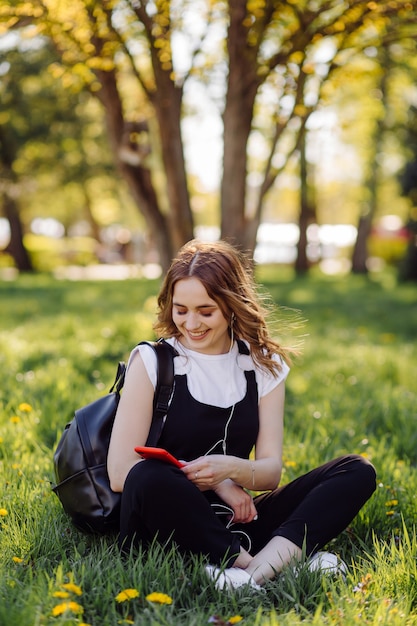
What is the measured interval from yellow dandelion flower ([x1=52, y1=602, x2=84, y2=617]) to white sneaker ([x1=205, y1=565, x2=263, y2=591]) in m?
0.53

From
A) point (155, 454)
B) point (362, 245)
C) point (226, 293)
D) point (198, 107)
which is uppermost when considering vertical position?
point (198, 107)

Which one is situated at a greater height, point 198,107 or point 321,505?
point 198,107

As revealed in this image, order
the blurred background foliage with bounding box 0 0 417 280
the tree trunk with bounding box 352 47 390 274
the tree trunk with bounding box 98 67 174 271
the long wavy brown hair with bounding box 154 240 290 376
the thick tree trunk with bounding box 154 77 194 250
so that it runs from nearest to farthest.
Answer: the long wavy brown hair with bounding box 154 240 290 376 < the blurred background foliage with bounding box 0 0 417 280 < the thick tree trunk with bounding box 154 77 194 250 < the tree trunk with bounding box 98 67 174 271 < the tree trunk with bounding box 352 47 390 274

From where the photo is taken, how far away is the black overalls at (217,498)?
265cm

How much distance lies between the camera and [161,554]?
8.48 ft

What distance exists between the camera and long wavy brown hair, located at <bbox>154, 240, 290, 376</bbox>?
290 centimetres

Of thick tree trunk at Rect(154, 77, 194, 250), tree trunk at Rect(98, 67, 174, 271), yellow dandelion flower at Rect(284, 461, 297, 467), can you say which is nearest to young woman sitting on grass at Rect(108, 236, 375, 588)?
yellow dandelion flower at Rect(284, 461, 297, 467)

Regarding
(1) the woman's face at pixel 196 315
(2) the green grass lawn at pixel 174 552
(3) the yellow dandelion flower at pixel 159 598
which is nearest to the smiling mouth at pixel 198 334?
(1) the woman's face at pixel 196 315

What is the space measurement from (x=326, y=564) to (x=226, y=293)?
1052 mm

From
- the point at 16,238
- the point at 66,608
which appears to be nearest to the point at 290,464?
the point at 66,608

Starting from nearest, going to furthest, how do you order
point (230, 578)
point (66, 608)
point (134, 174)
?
point (66, 608)
point (230, 578)
point (134, 174)

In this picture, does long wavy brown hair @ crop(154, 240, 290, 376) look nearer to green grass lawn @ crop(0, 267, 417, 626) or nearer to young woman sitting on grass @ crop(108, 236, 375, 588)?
young woman sitting on grass @ crop(108, 236, 375, 588)

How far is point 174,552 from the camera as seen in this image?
2631 millimetres

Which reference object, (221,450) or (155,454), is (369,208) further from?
(155,454)
